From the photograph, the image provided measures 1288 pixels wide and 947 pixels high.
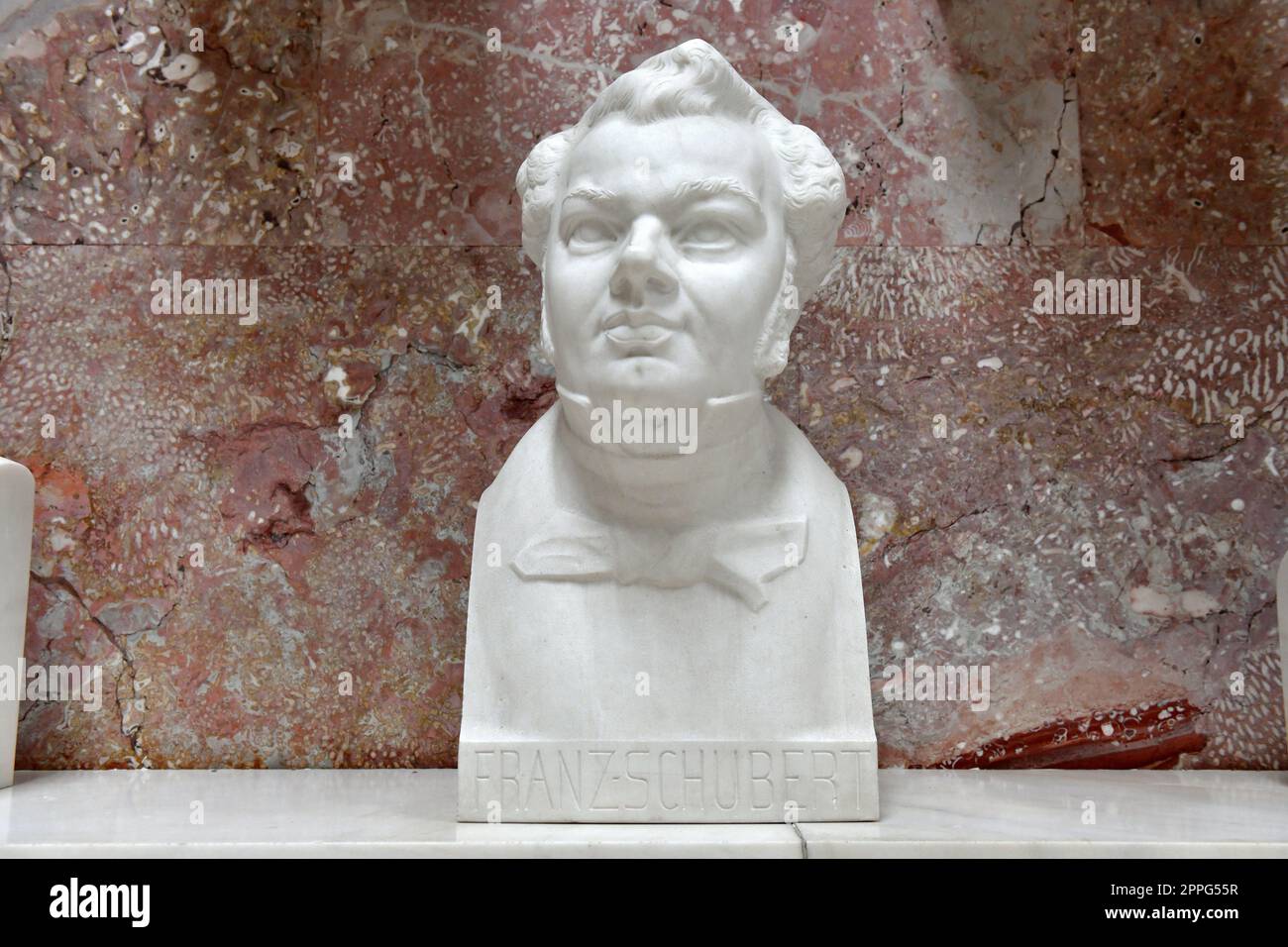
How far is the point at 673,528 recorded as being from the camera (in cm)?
251

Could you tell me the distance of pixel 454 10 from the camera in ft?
10.5

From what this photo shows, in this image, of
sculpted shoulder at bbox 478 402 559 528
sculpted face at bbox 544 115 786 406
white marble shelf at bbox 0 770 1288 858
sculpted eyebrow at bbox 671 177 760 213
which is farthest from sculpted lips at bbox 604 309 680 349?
white marble shelf at bbox 0 770 1288 858

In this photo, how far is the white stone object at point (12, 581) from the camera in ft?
9.11

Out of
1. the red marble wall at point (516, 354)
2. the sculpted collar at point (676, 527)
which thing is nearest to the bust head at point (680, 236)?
the sculpted collar at point (676, 527)

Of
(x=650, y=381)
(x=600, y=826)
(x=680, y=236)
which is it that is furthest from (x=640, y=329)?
(x=600, y=826)

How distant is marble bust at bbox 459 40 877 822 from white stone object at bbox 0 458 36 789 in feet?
3.28

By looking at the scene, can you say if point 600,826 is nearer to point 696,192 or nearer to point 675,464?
point 675,464

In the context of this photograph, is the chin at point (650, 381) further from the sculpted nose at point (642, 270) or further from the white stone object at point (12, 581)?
the white stone object at point (12, 581)

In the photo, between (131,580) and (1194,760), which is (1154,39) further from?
(131,580)

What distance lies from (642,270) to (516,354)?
2.99 feet

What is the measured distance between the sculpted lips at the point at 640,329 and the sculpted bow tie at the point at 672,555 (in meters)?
0.38

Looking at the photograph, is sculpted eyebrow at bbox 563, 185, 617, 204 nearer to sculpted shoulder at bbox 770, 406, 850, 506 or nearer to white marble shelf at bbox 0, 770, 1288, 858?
sculpted shoulder at bbox 770, 406, 850, 506

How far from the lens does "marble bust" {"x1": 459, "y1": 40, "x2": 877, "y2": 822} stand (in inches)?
92.4
